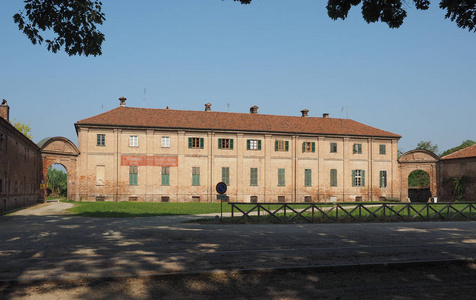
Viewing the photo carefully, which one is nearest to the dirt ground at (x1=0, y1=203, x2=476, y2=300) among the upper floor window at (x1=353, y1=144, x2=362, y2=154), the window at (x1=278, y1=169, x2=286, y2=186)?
the window at (x1=278, y1=169, x2=286, y2=186)

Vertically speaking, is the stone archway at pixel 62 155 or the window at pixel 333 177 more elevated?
the stone archway at pixel 62 155

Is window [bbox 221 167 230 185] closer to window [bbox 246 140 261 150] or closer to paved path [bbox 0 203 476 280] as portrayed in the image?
window [bbox 246 140 261 150]

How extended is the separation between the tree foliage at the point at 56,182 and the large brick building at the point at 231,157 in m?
17.8

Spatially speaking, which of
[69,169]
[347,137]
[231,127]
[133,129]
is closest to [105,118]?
[133,129]

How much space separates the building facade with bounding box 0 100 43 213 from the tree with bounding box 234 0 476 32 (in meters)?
21.2

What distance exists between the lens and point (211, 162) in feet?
136

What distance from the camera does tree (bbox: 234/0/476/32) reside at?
29.3ft

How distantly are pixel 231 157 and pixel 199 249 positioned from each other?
32157mm

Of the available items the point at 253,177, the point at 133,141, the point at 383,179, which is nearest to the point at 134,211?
the point at 133,141

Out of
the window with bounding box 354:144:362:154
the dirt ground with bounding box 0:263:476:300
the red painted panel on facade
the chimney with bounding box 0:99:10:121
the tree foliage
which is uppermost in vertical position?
the chimney with bounding box 0:99:10:121

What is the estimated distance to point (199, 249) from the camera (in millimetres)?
9914

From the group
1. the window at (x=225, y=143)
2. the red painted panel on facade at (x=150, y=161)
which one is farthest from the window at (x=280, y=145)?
the red painted panel on facade at (x=150, y=161)

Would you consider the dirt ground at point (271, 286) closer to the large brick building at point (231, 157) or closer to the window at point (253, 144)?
the large brick building at point (231, 157)

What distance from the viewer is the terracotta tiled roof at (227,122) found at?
40375 mm
